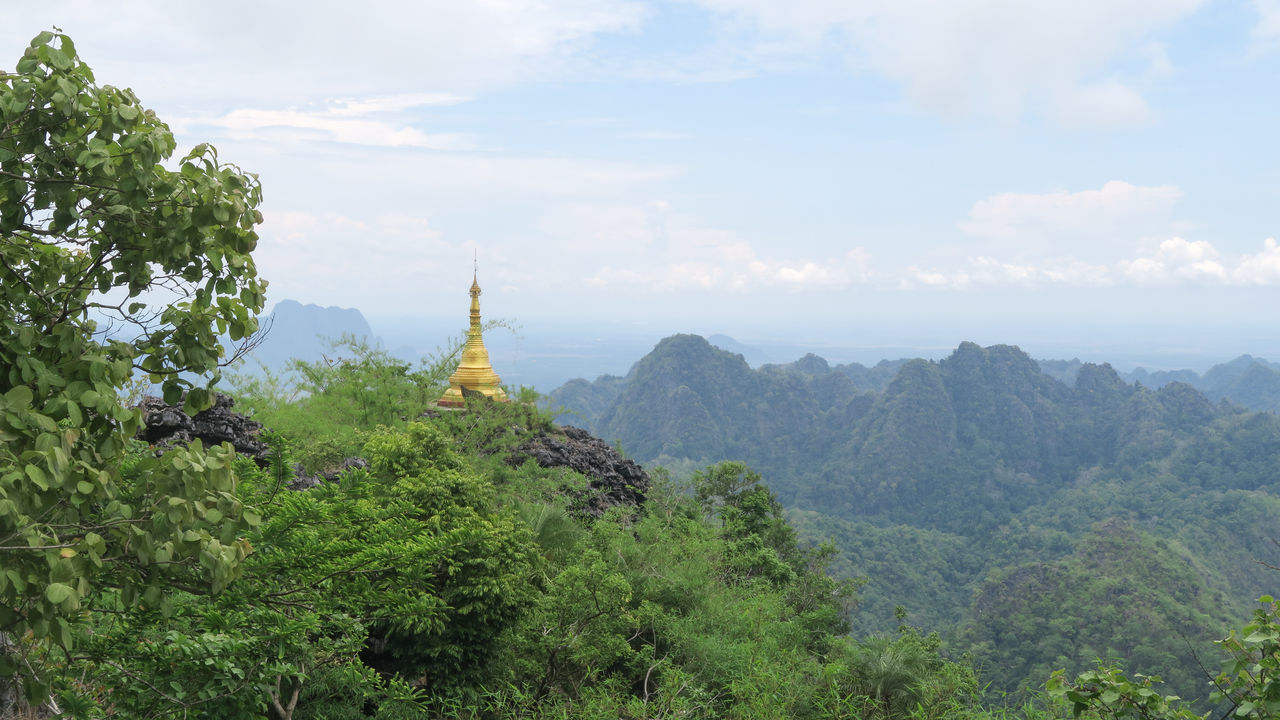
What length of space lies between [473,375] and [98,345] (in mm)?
16241


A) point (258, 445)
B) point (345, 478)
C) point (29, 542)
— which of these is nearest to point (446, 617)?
point (345, 478)

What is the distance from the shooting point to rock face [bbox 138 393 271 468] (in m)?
9.66

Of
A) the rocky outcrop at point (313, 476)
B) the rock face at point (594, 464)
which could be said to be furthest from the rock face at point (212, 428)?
the rock face at point (594, 464)

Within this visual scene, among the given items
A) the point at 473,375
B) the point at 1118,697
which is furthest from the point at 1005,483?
the point at 1118,697

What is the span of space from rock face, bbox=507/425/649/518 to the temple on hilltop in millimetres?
2202

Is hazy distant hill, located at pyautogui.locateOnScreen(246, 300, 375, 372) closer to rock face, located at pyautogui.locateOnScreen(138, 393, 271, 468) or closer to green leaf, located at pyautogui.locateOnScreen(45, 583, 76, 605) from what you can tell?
rock face, located at pyautogui.locateOnScreen(138, 393, 271, 468)

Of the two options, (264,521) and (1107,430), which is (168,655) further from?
(1107,430)

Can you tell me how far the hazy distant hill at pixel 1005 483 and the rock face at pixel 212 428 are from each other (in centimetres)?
3106

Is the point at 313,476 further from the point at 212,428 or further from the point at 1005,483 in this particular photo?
the point at 1005,483

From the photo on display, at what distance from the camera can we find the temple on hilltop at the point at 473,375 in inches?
734

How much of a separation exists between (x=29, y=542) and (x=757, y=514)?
16.5 meters

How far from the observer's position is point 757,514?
1797cm

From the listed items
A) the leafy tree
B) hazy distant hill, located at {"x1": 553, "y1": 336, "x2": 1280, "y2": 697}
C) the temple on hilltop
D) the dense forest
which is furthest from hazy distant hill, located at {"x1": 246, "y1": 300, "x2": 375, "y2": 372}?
the leafy tree

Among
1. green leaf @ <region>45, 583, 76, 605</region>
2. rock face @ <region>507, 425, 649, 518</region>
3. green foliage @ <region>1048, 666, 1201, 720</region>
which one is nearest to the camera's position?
green leaf @ <region>45, 583, 76, 605</region>
